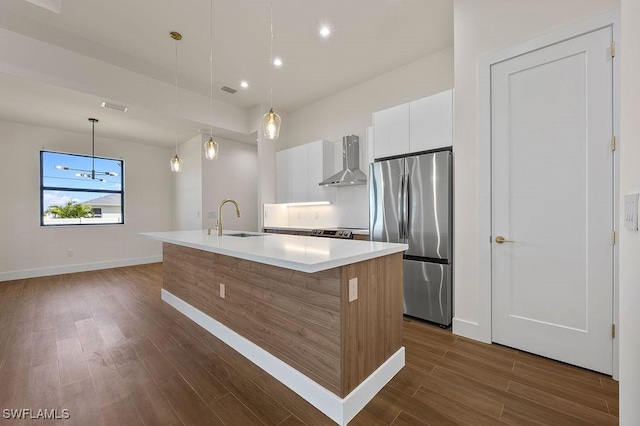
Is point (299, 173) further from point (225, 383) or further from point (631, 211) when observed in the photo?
point (631, 211)

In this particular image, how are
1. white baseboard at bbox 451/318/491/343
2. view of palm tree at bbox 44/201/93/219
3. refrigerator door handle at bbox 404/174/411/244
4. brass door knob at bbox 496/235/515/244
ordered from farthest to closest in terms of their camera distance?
view of palm tree at bbox 44/201/93/219
refrigerator door handle at bbox 404/174/411/244
white baseboard at bbox 451/318/491/343
brass door knob at bbox 496/235/515/244

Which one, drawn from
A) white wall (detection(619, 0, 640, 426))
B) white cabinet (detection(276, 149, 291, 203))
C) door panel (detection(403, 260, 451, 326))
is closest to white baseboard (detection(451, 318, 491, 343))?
door panel (detection(403, 260, 451, 326))

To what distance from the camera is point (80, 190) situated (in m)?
5.64

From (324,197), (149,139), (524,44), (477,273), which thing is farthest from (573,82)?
(149,139)

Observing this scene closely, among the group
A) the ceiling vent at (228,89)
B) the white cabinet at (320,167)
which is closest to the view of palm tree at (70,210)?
the ceiling vent at (228,89)

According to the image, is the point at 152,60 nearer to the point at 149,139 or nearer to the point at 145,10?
the point at 145,10

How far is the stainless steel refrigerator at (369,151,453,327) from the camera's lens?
2.78m

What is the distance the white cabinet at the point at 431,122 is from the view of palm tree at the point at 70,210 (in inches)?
259

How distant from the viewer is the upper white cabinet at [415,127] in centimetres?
289

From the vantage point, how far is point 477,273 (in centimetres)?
253

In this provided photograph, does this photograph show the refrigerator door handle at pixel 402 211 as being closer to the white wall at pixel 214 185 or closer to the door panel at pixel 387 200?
the door panel at pixel 387 200

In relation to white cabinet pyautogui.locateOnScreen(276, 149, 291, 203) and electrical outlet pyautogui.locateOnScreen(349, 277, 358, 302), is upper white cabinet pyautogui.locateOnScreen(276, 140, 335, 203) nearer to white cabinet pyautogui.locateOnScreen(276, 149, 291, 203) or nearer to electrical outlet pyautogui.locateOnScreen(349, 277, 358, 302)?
white cabinet pyautogui.locateOnScreen(276, 149, 291, 203)

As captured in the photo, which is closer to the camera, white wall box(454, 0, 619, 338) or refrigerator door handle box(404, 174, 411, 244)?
white wall box(454, 0, 619, 338)

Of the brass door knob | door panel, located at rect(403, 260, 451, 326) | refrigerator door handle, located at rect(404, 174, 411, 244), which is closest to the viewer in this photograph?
the brass door knob
